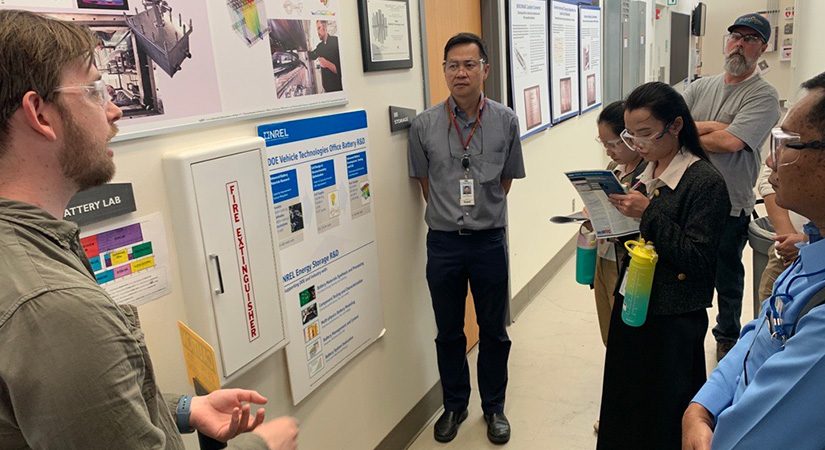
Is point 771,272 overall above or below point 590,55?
below

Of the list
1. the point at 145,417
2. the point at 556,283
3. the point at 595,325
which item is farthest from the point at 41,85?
the point at 556,283

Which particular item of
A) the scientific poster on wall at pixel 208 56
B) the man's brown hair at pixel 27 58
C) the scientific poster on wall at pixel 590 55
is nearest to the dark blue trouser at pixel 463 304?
the scientific poster on wall at pixel 208 56

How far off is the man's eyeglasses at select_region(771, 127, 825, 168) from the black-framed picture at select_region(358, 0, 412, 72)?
1383 mm

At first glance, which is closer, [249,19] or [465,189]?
[249,19]

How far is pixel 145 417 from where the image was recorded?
2.51 feet

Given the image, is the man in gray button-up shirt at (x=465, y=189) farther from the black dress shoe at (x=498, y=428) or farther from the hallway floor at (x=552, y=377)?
the hallway floor at (x=552, y=377)

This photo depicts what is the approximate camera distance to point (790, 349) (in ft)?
3.04

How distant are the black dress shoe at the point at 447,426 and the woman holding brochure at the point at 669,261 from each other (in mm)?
890

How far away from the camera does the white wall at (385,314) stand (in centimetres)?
141

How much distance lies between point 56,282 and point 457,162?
182 cm

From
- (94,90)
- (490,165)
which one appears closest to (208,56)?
(94,90)

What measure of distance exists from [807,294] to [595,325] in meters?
2.73

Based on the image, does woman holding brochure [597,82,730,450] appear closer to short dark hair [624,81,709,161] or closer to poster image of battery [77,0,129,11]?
short dark hair [624,81,709,161]

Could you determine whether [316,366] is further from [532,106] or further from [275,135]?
[532,106]
